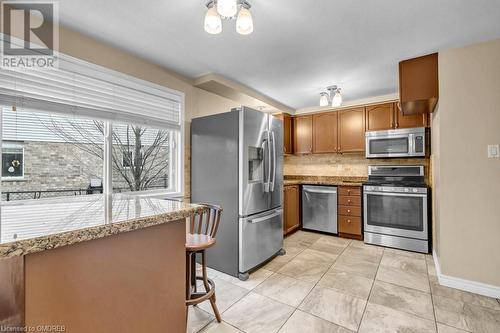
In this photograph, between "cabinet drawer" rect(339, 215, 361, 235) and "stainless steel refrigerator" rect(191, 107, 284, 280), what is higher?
"stainless steel refrigerator" rect(191, 107, 284, 280)

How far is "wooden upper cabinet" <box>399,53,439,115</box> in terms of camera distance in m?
2.46

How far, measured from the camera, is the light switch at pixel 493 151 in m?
2.09

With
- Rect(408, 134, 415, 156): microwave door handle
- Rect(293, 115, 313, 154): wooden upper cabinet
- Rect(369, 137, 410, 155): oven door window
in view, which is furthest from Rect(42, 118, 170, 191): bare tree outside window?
Rect(408, 134, 415, 156): microwave door handle

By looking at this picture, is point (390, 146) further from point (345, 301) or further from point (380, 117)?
point (345, 301)

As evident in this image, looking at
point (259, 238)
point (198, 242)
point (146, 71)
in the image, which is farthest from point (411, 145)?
point (146, 71)

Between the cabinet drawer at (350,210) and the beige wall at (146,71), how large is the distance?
2.51m

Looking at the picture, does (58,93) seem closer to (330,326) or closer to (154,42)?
(154,42)

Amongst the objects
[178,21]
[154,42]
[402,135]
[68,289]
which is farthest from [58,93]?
[402,135]

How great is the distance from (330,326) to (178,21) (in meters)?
2.72

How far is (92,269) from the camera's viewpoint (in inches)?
34.7

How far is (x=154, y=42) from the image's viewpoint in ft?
7.42

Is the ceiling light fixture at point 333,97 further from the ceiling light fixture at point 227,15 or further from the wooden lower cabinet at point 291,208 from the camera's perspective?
the ceiling light fixture at point 227,15

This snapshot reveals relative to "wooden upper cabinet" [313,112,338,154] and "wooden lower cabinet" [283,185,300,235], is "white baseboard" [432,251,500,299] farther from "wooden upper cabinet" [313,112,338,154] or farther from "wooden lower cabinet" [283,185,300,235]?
"wooden upper cabinet" [313,112,338,154]

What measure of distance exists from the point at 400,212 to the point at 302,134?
218cm
